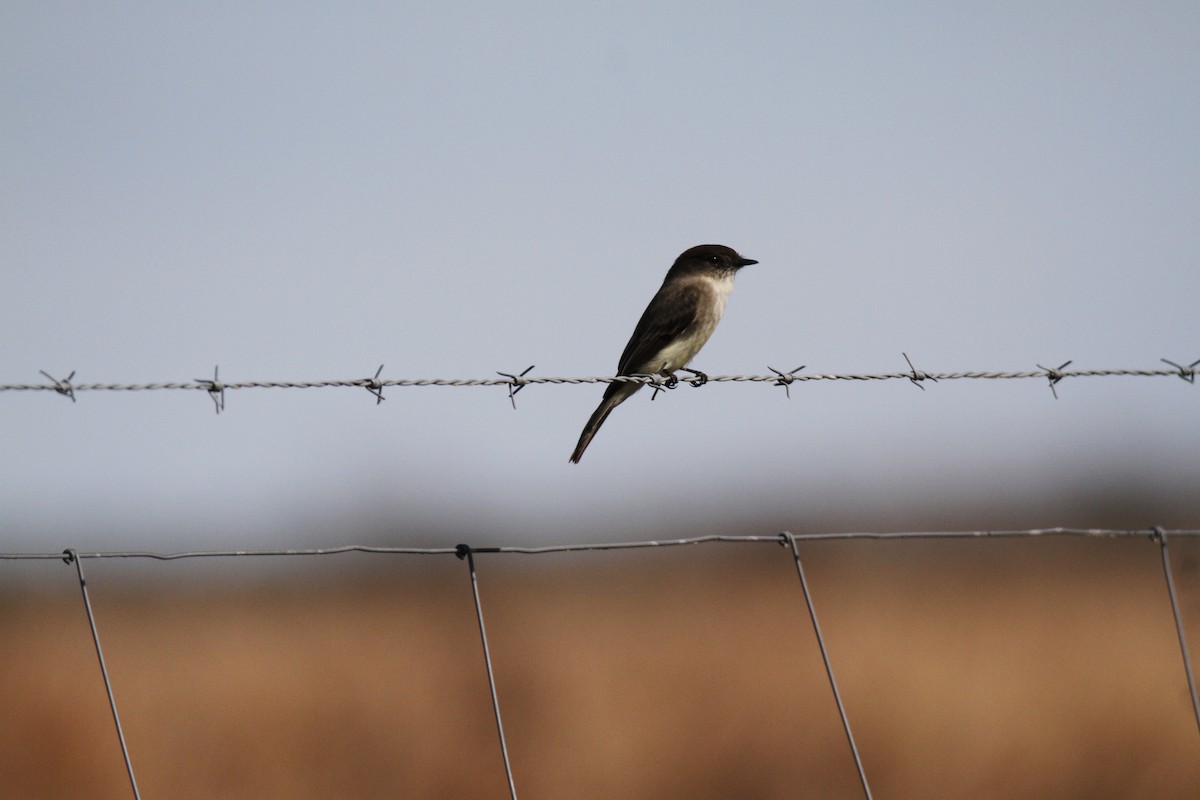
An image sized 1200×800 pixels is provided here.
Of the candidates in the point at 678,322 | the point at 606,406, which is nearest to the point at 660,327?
the point at 678,322

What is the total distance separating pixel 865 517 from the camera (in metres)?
45.5

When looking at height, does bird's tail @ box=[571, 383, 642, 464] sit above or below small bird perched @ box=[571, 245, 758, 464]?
below

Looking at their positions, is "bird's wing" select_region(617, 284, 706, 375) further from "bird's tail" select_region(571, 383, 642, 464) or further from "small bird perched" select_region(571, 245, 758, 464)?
"bird's tail" select_region(571, 383, 642, 464)

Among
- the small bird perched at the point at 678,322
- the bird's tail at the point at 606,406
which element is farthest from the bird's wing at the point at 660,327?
the bird's tail at the point at 606,406

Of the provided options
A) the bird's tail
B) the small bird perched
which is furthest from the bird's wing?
the bird's tail

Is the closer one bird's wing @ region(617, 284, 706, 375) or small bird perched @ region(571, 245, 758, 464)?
small bird perched @ region(571, 245, 758, 464)

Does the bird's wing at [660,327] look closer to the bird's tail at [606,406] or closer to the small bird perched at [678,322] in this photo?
the small bird perched at [678,322]

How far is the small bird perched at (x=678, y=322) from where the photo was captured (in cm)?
823

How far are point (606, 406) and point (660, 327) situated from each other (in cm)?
81

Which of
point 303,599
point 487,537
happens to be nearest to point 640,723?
point 303,599

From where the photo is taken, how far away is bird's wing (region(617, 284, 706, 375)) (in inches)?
334

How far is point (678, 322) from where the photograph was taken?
855 centimetres

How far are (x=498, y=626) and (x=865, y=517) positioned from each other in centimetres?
2184

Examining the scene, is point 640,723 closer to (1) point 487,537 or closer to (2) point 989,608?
(2) point 989,608
